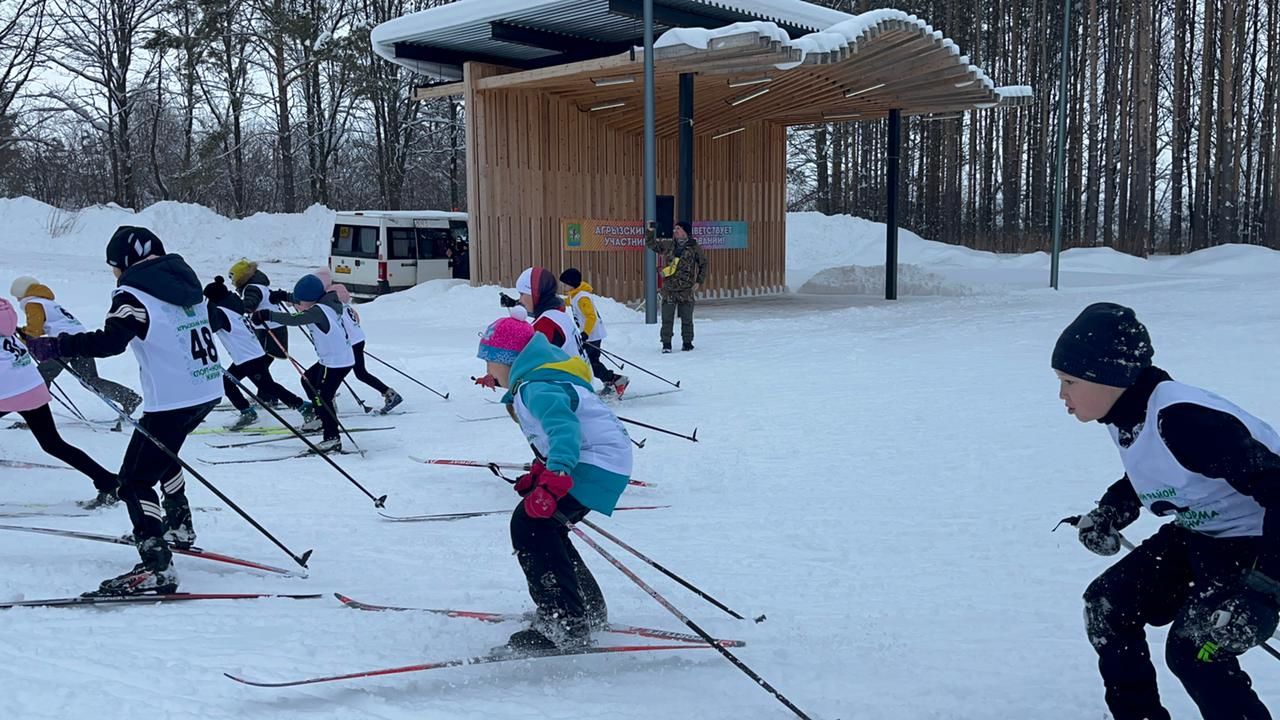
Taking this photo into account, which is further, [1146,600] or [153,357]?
[153,357]

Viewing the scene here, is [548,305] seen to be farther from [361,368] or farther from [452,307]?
[452,307]

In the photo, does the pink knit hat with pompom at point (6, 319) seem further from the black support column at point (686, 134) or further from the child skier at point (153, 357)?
the black support column at point (686, 134)

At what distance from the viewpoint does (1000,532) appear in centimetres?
506

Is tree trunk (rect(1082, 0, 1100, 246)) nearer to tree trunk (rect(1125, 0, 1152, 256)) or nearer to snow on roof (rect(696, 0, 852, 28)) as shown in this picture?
tree trunk (rect(1125, 0, 1152, 256))

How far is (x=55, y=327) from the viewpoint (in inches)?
281

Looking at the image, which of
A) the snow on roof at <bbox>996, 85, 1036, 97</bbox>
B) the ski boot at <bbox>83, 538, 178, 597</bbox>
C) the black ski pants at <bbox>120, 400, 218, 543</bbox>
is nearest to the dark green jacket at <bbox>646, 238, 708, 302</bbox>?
the black ski pants at <bbox>120, 400, 218, 543</bbox>

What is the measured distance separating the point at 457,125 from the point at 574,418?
29436 mm

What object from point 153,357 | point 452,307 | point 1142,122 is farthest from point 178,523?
point 1142,122

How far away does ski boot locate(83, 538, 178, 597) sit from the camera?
157 inches

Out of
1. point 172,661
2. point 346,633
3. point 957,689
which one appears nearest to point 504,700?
point 346,633

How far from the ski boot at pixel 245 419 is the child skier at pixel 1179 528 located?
23.6 feet

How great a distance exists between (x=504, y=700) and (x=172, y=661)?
46.7 inches

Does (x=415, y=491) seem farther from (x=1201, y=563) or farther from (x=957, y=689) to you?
(x=1201, y=563)

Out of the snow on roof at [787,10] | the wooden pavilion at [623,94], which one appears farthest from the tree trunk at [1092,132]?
the snow on roof at [787,10]
